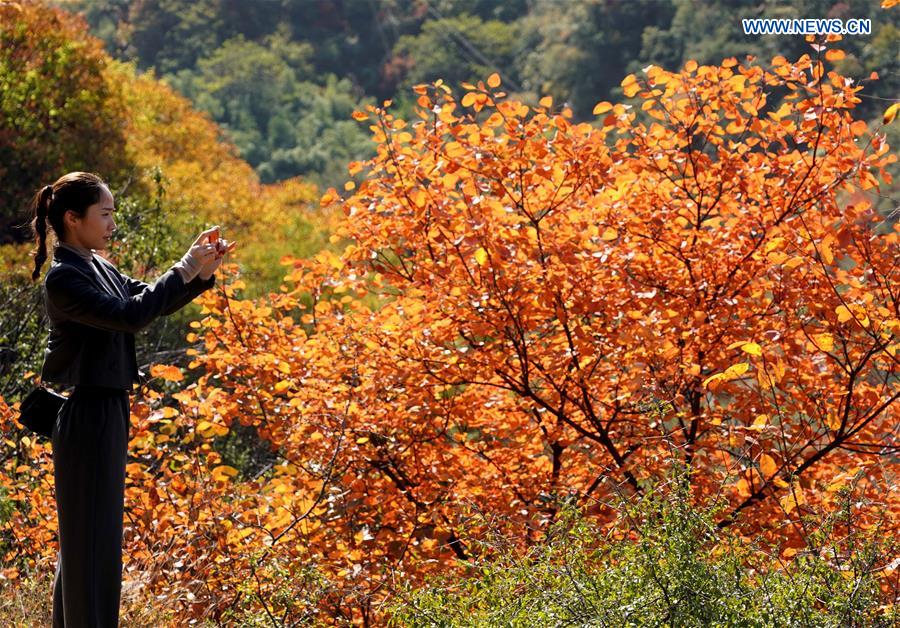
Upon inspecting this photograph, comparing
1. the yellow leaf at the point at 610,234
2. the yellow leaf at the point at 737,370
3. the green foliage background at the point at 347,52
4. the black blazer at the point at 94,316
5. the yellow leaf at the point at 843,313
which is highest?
the green foliage background at the point at 347,52

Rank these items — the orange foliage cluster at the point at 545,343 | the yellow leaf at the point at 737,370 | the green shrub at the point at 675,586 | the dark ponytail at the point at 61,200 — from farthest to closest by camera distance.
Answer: the orange foliage cluster at the point at 545,343, the yellow leaf at the point at 737,370, the dark ponytail at the point at 61,200, the green shrub at the point at 675,586

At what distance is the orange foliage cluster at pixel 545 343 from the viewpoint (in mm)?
4527

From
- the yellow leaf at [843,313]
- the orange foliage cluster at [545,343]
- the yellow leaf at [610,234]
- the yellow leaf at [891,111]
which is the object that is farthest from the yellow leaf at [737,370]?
the yellow leaf at [610,234]

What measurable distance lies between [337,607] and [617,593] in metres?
1.48

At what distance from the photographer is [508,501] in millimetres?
4949

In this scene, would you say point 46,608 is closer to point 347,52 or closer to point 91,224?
point 91,224

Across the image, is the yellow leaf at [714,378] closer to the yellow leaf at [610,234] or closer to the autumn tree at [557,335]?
the autumn tree at [557,335]

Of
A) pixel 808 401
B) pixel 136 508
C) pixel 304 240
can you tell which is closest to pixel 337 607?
pixel 136 508

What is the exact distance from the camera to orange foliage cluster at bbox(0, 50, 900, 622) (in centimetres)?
453

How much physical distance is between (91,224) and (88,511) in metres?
0.75

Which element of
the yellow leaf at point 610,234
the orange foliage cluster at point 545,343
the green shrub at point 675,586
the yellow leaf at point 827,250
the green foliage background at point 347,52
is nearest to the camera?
the green shrub at point 675,586

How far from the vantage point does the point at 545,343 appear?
16.9ft

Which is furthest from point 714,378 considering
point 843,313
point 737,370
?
point 843,313

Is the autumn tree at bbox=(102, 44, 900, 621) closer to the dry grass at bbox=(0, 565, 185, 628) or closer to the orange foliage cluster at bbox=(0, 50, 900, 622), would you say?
the orange foliage cluster at bbox=(0, 50, 900, 622)
